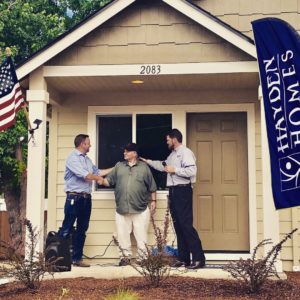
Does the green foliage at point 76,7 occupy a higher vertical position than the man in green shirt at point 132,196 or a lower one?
higher

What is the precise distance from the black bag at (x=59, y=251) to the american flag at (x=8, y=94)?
5.53 feet

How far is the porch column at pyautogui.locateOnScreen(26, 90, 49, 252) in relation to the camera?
771 cm

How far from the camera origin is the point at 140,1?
7.72 metres

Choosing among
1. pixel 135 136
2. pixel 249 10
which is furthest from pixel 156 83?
pixel 249 10

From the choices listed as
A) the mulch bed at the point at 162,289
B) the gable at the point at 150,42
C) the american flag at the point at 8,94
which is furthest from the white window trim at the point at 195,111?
the mulch bed at the point at 162,289

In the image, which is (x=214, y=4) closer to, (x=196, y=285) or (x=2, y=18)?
(x=196, y=285)

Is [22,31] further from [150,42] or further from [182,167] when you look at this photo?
[182,167]

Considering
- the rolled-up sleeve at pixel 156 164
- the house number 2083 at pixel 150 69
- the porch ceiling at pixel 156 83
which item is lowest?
the rolled-up sleeve at pixel 156 164

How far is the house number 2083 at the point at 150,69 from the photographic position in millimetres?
7668

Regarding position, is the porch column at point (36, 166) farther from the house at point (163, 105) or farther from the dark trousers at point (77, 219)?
the dark trousers at point (77, 219)

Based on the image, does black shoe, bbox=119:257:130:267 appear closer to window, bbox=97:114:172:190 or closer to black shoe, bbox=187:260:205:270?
black shoe, bbox=187:260:205:270

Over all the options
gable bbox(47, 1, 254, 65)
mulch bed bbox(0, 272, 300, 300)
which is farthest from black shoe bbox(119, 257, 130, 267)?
gable bbox(47, 1, 254, 65)

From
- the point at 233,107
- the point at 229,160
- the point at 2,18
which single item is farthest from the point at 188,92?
the point at 2,18

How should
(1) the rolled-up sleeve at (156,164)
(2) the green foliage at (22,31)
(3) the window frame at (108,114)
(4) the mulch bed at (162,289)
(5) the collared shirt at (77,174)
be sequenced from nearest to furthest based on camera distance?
(4) the mulch bed at (162,289), (5) the collared shirt at (77,174), (1) the rolled-up sleeve at (156,164), (3) the window frame at (108,114), (2) the green foliage at (22,31)
